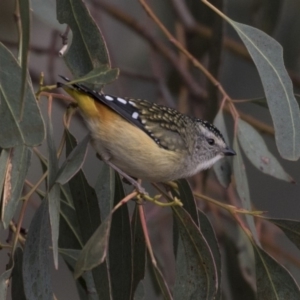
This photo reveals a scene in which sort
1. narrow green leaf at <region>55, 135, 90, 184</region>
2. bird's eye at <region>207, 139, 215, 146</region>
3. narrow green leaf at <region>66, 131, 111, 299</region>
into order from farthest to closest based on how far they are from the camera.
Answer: bird's eye at <region>207, 139, 215, 146</region> < narrow green leaf at <region>66, 131, 111, 299</region> < narrow green leaf at <region>55, 135, 90, 184</region>

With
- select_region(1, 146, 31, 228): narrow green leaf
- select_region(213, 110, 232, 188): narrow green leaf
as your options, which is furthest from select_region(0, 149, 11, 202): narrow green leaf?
select_region(213, 110, 232, 188): narrow green leaf

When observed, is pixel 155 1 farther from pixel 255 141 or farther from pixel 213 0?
pixel 255 141

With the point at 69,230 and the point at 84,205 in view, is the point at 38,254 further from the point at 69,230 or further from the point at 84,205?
the point at 69,230

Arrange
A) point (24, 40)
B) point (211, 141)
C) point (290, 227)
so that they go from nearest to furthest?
point (24, 40) < point (290, 227) < point (211, 141)

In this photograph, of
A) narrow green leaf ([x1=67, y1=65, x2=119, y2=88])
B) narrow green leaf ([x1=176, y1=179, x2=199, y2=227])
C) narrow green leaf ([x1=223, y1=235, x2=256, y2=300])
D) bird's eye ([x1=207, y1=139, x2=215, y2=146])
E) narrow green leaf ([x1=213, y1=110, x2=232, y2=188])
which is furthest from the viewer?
narrow green leaf ([x1=223, y1=235, x2=256, y2=300])

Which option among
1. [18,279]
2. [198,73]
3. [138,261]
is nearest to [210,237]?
[138,261]

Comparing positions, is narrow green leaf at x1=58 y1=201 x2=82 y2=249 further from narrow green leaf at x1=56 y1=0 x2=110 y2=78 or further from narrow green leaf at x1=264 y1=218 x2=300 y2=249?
narrow green leaf at x1=264 y1=218 x2=300 y2=249

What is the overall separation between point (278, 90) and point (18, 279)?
0.93m

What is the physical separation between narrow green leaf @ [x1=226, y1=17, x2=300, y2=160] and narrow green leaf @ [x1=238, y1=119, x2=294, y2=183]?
0.42 meters

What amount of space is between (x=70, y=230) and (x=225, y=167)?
0.59m

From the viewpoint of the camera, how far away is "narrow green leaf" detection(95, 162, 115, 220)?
2484 mm

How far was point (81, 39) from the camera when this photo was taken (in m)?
2.35

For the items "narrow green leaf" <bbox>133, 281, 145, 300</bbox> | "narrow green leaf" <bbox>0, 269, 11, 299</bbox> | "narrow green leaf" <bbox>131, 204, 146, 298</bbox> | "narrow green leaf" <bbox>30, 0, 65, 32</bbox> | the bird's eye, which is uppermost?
"narrow green leaf" <bbox>30, 0, 65, 32</bbox>

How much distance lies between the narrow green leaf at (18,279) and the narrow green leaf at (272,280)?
699 millimetres
